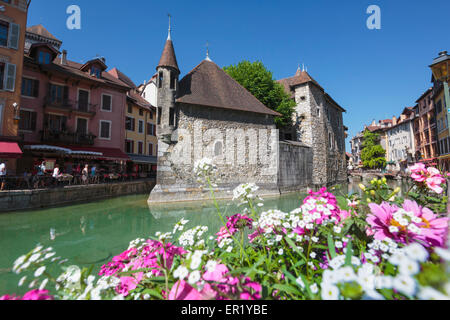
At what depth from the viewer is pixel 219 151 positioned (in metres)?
12.9

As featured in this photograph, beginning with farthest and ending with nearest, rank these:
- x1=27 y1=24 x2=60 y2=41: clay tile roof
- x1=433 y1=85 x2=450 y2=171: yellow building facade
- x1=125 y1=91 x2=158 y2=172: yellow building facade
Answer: x1=433 y1=85 x2=450 y2=171: yellow building facade → x1=125 y1=91 x2=158 y2=172: yellow building facade → x1=27 y1=24 x2=60 y2=41: clay tile roof

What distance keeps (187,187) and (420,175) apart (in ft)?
35.8

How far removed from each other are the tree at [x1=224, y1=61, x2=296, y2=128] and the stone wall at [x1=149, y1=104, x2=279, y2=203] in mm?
3844

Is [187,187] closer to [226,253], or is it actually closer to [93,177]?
[93,177]

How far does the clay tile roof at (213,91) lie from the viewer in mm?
12445

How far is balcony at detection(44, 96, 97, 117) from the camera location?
14.8 m

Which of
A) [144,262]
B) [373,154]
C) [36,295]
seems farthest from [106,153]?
[373,154]

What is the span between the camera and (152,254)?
166 centimetres

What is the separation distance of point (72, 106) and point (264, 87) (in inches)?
617

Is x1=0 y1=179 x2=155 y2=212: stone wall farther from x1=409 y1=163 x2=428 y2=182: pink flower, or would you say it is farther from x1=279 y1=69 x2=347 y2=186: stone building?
x1=279 y1=69 x2=347 y2=186: stone building

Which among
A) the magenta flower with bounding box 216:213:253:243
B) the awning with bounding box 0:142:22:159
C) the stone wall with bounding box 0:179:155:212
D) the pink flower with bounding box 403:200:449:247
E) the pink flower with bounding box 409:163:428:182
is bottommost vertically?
the stone wall with bounding box 0:179:155:212

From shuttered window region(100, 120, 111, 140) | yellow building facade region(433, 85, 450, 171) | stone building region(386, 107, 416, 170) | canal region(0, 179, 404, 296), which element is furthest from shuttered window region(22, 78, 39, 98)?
stone building region(386, 107, 416, 170)

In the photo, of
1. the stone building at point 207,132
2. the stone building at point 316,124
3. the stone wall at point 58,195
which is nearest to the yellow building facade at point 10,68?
the stone wall at point 58,195

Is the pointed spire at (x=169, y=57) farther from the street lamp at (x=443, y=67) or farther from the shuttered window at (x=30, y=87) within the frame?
the street lamp at (x=443, y=67)
